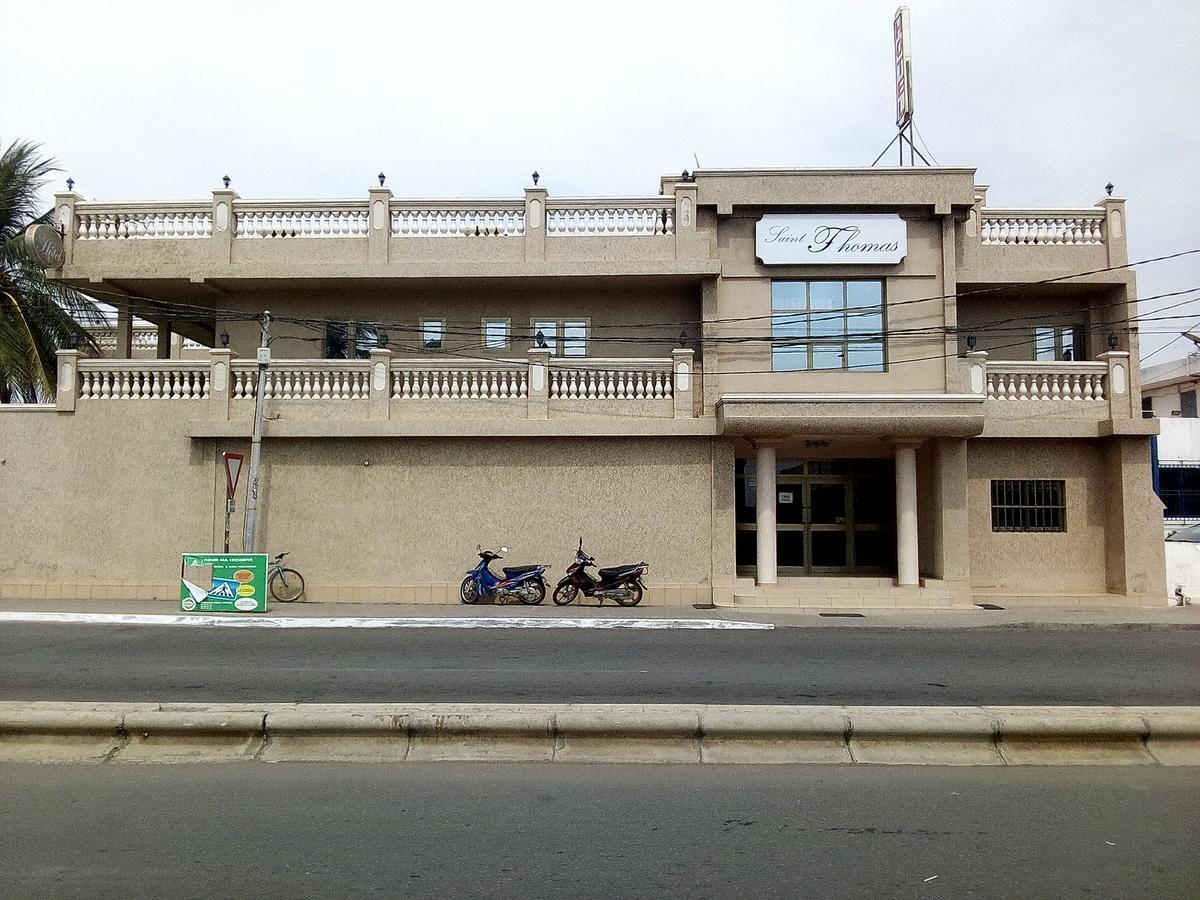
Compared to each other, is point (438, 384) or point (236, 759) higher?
point (438, 384)

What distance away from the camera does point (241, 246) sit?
18.3 metres

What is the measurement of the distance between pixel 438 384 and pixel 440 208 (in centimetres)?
366

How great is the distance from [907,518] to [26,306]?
20113mm

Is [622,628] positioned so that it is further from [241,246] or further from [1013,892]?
[241,246]

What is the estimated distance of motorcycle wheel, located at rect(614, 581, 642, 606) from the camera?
1683 cm

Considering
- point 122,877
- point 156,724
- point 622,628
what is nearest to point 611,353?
point 622,628

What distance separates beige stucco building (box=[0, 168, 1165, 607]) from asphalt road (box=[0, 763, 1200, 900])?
1109cm

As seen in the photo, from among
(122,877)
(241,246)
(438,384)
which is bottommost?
(122,877)

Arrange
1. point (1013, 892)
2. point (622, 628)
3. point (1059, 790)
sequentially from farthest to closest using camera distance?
1. point (622, 628)
2. point (1059, 790)
3. point (1013, 892)

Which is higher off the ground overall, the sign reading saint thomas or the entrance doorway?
the sign reading saint thomas

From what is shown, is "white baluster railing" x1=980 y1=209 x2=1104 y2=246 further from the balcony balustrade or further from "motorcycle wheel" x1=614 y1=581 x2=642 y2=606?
"motorcycle wheel" x1=614 y1=581 x2=642 y2=606

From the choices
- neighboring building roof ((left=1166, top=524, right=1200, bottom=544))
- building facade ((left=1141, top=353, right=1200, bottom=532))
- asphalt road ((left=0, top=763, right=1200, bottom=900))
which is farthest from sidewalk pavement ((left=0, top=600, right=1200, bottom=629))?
building facade ((left=1141, top=353, right=1200, bottom=532))

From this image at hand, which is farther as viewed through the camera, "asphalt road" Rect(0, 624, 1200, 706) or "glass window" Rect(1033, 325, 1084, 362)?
"glass window" Rect(1033, 325, 1084, 362)

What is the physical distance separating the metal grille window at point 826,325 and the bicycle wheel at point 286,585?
10101 mm
